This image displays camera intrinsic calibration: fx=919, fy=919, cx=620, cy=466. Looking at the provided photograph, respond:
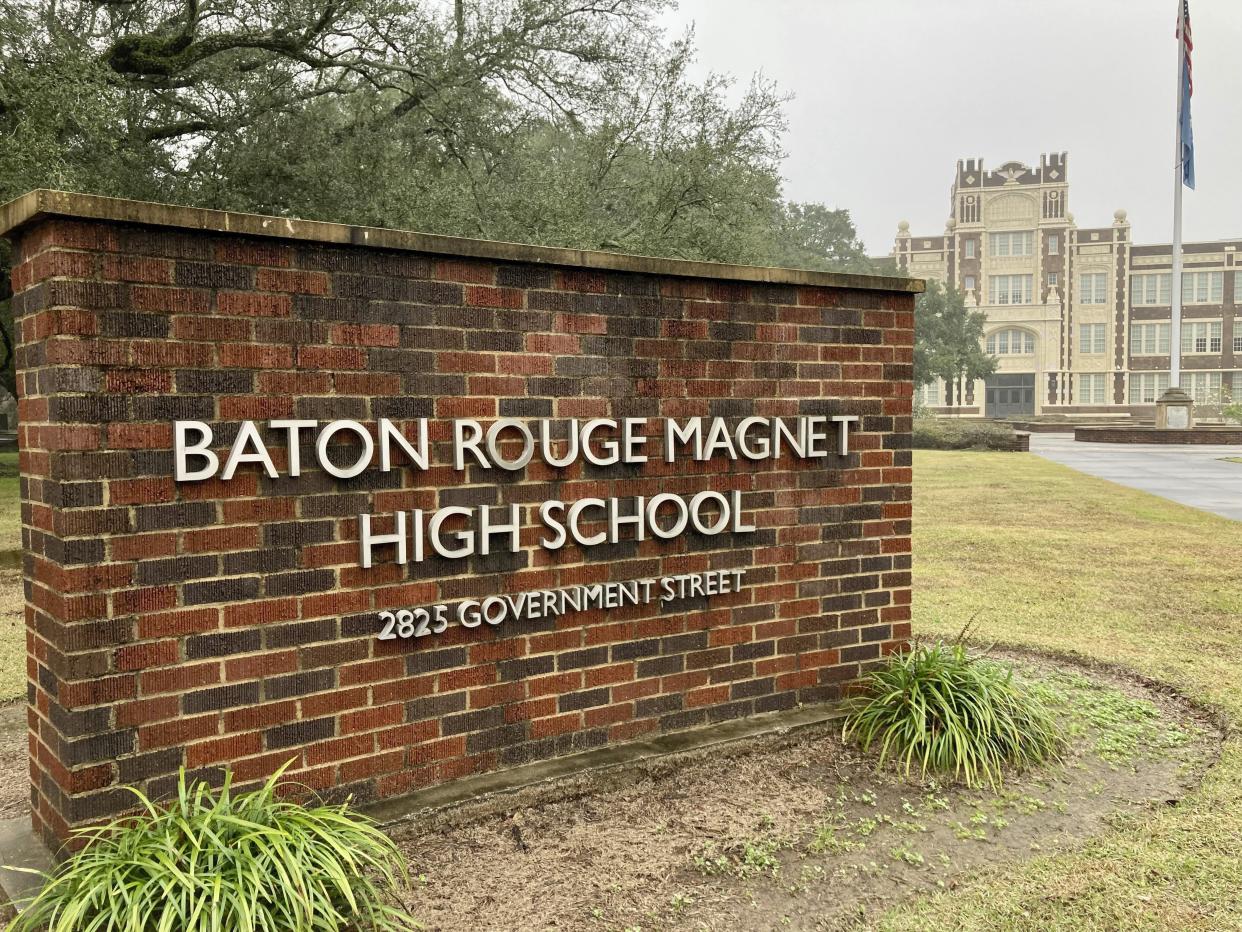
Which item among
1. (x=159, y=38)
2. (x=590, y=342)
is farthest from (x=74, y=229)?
(x=159, y=38)

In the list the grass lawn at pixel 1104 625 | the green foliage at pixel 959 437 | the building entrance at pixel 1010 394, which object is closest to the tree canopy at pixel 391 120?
the grass lawn at pixel 1104 625

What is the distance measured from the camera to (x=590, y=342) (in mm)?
3969

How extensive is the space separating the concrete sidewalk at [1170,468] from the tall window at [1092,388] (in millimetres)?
28529

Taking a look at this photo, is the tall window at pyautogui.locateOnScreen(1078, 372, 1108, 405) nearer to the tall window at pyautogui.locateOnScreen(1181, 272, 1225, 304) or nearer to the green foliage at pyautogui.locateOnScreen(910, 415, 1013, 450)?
the tall window at pyautogui.locateOnScreen(1181, 272, 1225, 304)

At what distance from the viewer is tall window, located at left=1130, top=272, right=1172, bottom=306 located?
2478 inches

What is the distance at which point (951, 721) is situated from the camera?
4.19 metres

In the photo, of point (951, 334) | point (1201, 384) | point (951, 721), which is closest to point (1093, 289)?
Answer: point (1201, 384)

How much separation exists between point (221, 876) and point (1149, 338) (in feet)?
236

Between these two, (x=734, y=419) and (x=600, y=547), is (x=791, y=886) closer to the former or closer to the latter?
(x=600, y=547)

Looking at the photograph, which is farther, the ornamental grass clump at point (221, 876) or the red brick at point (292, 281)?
the red brick at point (292, 281)

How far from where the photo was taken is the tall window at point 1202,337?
206ft

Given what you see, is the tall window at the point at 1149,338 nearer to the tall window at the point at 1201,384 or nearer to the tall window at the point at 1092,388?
→ the tall window at the point at 1092,388

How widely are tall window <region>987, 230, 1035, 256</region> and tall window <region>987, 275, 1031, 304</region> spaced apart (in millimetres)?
1679

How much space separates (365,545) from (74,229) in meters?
1.38
